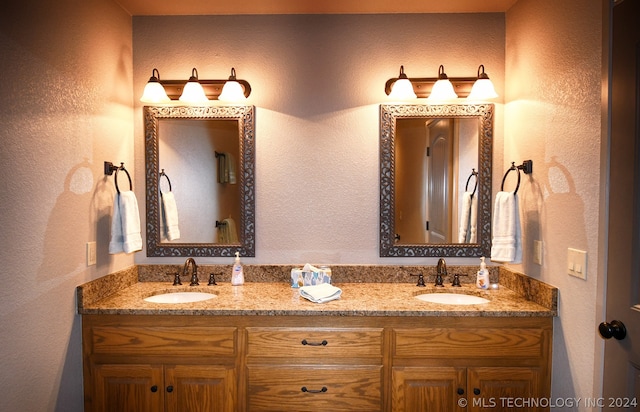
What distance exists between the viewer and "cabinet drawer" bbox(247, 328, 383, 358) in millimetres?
1867

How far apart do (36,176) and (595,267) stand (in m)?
2.32

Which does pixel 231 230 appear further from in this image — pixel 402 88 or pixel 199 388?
pixel 402 88

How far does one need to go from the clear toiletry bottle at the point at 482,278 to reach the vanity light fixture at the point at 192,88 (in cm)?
171

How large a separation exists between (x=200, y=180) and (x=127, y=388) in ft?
3.80

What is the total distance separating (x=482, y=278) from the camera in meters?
2.24

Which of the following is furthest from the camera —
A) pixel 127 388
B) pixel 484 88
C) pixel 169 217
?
pixel 169 217

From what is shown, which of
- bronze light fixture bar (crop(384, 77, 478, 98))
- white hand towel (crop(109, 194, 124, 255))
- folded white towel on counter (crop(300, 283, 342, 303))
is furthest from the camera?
bronze light fixture bar (crop(384, 77, 478, 98))

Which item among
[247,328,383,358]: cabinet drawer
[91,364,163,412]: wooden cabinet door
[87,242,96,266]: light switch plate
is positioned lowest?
[91,364,163,412]: wooden cabinet door

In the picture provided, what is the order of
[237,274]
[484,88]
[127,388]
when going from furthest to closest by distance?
[237,274] → [484,88] → [127,388]

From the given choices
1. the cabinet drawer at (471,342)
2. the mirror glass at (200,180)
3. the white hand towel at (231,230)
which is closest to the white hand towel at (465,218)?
the cabinet drawer at (471,342)

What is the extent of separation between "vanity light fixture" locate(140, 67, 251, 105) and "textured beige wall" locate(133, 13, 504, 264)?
0.29 ft

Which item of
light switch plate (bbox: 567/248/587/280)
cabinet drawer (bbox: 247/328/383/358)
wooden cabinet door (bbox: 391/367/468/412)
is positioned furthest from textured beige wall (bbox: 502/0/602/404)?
cabinet drawer (bbox: 247/328/383/358)

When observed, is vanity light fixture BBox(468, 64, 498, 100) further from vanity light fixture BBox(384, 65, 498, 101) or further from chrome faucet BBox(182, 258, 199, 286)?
chrome faucet BBox(182, 258, 199, 286)

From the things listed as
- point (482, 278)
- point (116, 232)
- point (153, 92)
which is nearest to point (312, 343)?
point (482, 278)
